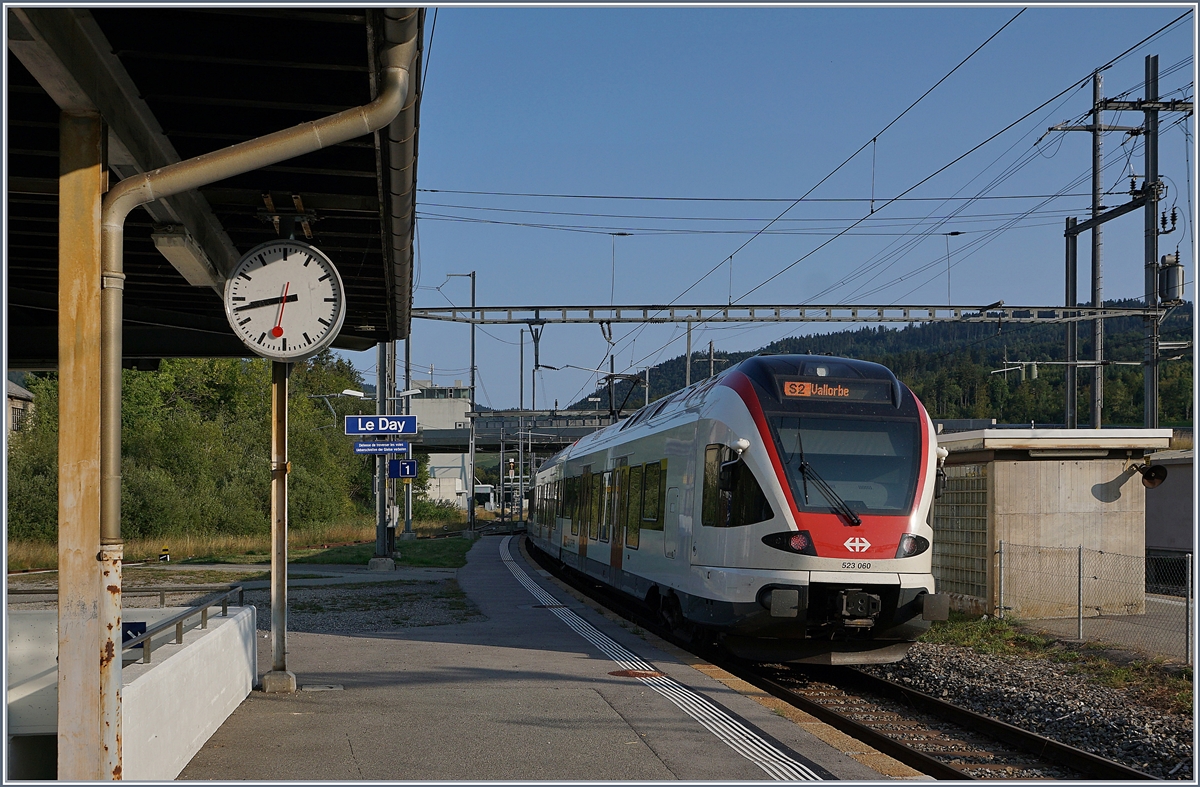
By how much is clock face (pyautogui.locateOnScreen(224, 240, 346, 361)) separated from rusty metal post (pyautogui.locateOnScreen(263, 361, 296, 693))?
1.89ft

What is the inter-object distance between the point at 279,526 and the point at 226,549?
104ft

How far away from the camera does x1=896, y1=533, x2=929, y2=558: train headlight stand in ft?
35.6

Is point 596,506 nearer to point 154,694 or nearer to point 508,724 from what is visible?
point 508,724

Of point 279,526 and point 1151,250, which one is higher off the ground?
point 1151,250

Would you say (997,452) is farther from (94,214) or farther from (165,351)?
(94,214)

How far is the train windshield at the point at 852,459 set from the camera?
36.0ft

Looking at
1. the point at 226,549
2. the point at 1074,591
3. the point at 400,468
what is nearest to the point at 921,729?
the point at 1074,591

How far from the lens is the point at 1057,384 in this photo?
79.9m

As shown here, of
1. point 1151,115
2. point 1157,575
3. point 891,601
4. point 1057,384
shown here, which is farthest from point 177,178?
point 1057,384

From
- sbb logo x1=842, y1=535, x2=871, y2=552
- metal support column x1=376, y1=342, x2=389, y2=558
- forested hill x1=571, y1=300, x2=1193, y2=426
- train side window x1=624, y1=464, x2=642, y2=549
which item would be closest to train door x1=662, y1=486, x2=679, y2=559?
train side window x1=624, y1=464, x2=642, y2=549

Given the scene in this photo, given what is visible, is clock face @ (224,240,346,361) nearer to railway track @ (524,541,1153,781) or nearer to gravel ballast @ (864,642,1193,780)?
railway track @ (524,541,1153,781)

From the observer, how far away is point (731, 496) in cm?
1144

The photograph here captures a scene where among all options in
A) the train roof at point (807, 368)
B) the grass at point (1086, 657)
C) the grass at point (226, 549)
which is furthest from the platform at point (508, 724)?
the grass at point (226, 549)

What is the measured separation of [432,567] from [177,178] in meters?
24.1
